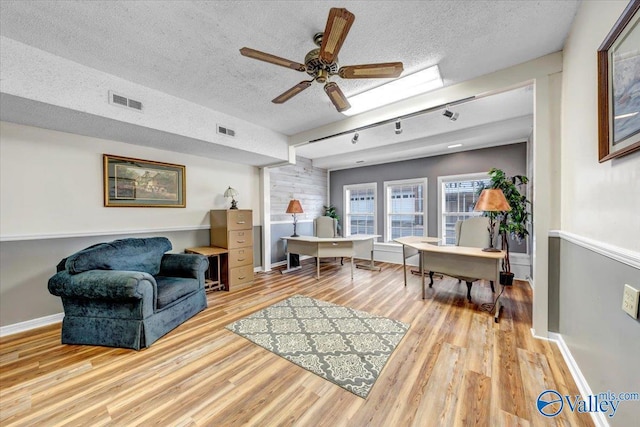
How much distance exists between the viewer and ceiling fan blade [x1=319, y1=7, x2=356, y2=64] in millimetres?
1244

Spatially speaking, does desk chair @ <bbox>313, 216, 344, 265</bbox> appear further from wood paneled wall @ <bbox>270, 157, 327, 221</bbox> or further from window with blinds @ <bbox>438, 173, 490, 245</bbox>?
window with blinds @ <bbox>438, 173, 490, 245</bbox>

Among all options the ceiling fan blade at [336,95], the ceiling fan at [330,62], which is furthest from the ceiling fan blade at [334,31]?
the ceiling fan blade at [336,95]

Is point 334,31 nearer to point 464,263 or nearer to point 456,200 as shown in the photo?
point 464,263

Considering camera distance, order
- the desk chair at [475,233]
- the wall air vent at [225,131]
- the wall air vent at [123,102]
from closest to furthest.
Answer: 1. the wall air vent at [123,102]
2. the wall air vent at [225,131]
3. the desk chair at [475,233]

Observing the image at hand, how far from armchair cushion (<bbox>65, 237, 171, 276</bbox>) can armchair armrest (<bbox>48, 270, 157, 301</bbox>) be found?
123 mm

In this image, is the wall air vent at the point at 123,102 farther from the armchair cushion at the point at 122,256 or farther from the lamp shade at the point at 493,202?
the lamp shade at the point at 493,202

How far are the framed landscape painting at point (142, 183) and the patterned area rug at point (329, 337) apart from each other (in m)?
2.13

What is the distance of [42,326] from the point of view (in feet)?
8.18

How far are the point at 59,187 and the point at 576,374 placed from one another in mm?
4945

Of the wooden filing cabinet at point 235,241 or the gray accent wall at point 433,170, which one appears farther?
the gray accent wall at point 433,170

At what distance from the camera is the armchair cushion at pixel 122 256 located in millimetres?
2162

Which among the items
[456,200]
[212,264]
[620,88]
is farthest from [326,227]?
[620,88]

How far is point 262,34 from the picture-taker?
181 centimetres

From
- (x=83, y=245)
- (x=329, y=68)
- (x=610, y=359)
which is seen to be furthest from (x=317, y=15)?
(x=83, y=245)
